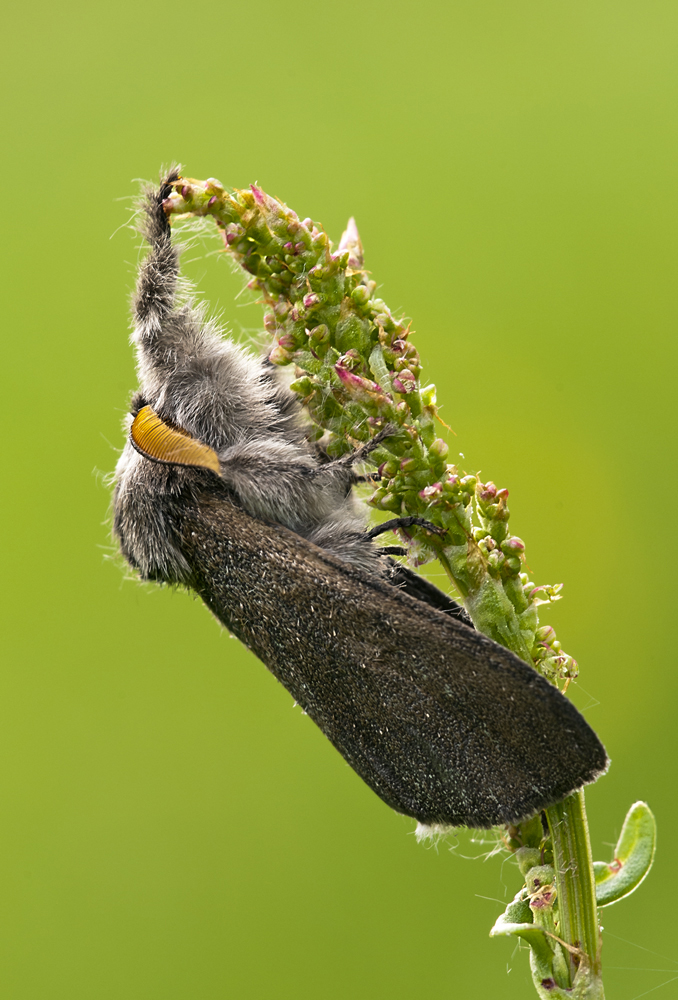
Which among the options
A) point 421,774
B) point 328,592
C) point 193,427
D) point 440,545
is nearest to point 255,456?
point 193,427

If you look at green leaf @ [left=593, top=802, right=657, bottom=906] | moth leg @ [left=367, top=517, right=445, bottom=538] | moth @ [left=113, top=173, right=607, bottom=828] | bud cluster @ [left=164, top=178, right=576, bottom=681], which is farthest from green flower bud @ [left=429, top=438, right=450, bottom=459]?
green leaf @ [left=593, top=802, right=657, bottom=906]

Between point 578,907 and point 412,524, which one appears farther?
point 412,524

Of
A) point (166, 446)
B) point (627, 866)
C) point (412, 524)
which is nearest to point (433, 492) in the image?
point (412, 524)

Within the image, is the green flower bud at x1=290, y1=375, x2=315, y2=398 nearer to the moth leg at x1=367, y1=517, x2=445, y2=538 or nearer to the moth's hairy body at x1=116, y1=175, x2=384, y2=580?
the moth's hairy body at x1=116, y1=175, x2=384, y2=580

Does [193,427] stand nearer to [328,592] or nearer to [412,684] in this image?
[328,592]

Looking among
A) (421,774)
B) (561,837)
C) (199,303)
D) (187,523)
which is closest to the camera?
(561,837)

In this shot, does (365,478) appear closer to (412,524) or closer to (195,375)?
(412,524)
